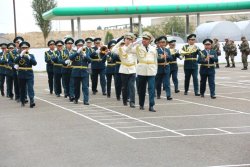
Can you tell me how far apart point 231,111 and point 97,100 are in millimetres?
5237

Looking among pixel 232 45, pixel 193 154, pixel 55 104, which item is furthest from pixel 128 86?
pixel 232 45

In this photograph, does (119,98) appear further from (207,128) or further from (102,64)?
(207,128)

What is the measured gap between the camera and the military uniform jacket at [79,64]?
17.6 m

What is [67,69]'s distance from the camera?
1964 centimetres

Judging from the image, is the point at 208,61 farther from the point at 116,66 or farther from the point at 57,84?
the point at 57,84

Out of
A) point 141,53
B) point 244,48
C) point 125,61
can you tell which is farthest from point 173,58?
point 244,48

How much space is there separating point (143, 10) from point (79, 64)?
30.1 metres

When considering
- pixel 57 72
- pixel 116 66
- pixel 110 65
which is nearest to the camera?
pixel 116 66

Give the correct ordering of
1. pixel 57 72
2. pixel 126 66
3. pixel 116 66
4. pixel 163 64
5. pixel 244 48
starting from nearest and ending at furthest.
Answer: pixel 126 66 < pixel 163 64 < pixel 116 66 < pixel 57 72 < pixel 244 48

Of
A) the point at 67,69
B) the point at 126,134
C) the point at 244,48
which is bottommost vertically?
the point at 126,134

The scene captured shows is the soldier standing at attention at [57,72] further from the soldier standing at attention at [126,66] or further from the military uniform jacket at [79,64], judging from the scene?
the soldier standing at attention at [126,66]

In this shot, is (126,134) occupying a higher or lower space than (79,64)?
lower

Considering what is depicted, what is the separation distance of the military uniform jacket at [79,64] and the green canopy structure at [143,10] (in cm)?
2764

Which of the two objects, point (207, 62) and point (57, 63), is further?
point (57, 63)
